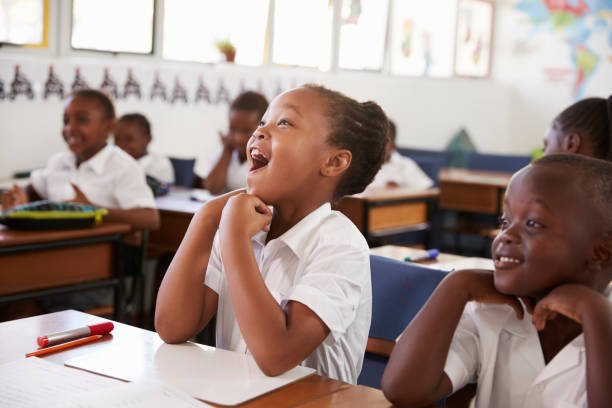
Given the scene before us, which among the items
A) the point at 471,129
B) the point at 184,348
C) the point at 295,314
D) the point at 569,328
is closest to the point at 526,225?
the point at 569,328

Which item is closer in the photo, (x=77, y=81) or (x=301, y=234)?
(x=301, y=234)

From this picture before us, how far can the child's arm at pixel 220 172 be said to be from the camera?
419cm

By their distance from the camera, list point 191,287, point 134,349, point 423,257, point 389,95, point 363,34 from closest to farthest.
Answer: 1. point 134,349
2. point 191,287
3. point 423,257
4. point 363,34
5. point 389,95

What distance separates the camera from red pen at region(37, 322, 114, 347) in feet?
4.11

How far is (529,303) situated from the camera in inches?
46.4

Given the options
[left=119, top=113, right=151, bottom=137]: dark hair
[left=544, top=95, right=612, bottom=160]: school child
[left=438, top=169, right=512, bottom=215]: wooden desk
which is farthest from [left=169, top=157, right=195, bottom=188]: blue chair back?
[left=544, top=95, right=612, bottom=160]: school child

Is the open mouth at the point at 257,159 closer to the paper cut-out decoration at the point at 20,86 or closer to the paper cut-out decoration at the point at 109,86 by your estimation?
the paper cut-out decoration at the point at 20,86

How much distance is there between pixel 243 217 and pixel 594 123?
1499mm

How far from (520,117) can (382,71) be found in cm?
204

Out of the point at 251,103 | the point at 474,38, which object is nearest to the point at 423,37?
the point at 474,38

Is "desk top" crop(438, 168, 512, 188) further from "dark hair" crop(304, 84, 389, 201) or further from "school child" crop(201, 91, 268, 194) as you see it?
"dark hair" crop(304, 84, 389, 201)

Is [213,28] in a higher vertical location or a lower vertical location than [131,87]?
higher

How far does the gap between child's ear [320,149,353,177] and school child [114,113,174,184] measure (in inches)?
127

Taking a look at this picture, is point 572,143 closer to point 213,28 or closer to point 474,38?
point 213,28
